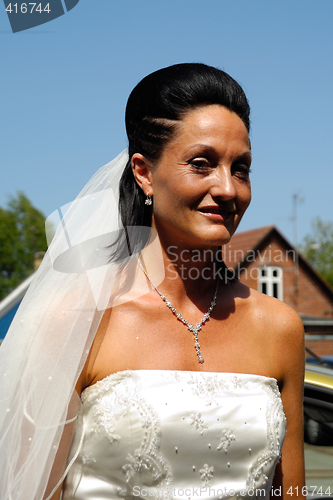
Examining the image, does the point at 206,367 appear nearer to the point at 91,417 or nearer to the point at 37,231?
the point at 91,417

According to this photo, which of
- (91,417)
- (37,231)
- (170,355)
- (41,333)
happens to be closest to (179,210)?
(170,355)

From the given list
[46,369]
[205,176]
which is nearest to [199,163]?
[205,176]

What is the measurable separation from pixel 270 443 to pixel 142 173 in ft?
4.04

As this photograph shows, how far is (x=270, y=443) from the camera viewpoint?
6.71ft

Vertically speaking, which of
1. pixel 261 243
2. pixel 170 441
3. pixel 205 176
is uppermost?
pixel 205 176

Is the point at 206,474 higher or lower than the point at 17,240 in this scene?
higher

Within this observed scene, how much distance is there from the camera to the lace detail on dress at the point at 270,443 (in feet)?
6.62

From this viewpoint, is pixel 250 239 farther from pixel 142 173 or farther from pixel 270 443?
pixel 270 443

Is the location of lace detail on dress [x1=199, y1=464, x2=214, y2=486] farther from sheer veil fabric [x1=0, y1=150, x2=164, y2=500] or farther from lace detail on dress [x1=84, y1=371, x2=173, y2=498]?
sheer veil fabric [x1=0, y1=150, x2=164, y2=500]

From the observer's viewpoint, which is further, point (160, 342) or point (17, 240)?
point (17, 240)

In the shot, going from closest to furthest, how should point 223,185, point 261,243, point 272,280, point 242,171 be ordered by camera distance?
point 223,185
point 242,171
point 261,243
point 272,280

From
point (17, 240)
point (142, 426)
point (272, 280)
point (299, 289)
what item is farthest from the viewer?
point (17, 240)

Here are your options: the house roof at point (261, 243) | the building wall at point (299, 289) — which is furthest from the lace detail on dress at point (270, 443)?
the building wall at point (299, 289)

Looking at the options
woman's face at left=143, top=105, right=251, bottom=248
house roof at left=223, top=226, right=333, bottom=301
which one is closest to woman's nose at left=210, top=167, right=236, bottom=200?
woman's face at left=143, top=105, right=251, bottom=248
